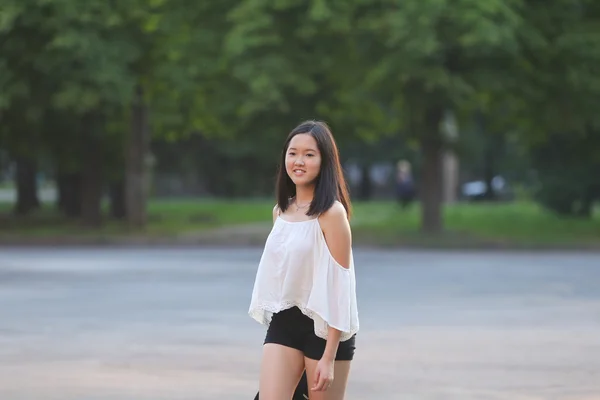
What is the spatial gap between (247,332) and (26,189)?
38.6m

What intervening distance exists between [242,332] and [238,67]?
1778 cm

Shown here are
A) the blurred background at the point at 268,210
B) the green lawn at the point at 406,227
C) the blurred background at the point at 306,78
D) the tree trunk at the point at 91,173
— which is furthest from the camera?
the tree trunk at the point at 91,173

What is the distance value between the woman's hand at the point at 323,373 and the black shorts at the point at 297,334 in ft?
0.29

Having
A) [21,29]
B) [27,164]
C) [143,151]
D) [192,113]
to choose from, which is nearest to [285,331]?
[21,29]

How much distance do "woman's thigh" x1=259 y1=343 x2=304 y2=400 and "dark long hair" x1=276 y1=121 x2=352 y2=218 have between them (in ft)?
1.85

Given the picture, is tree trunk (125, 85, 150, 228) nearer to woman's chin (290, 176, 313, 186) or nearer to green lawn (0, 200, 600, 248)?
green lawn (0, 200, 600, 248)

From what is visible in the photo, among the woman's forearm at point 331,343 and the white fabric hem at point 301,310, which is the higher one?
the white fabric hem at point 301,310

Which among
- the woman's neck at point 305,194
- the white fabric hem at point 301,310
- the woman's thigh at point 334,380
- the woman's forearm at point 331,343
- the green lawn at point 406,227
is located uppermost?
the woman's neck at point 305,194

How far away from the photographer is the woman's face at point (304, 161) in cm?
628

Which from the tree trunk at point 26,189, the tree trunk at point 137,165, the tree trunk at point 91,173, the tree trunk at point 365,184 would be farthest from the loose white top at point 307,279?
the tree trunk at point 365,184

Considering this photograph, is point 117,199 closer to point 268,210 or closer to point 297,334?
point 268,210

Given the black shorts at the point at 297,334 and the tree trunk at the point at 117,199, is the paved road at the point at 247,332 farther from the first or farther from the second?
the tree trunk at the point at 117,199

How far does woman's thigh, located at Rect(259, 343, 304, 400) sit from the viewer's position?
240 inches

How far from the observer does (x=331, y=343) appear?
611cm
